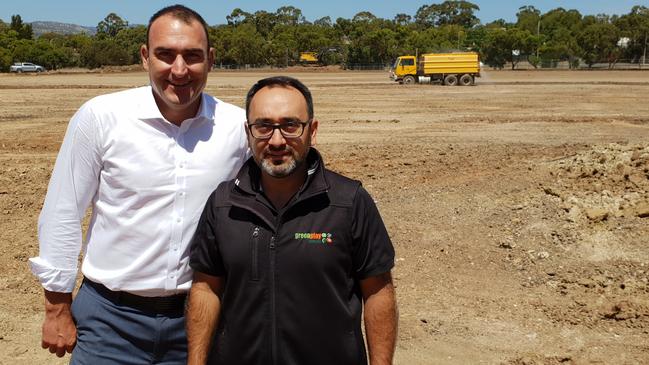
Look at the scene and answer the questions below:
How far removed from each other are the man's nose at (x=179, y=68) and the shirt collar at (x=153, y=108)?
0.17 metres

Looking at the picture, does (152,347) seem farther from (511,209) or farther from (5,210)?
(5,210)

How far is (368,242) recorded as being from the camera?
8.11 feet

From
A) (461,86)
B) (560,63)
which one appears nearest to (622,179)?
(461,86)

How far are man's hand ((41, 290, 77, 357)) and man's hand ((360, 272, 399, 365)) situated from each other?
1243 mm

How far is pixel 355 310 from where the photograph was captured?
2.55 meters

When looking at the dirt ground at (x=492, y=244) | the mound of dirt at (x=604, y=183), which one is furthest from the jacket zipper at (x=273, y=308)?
the mound of dirt at (x=604, y=183)

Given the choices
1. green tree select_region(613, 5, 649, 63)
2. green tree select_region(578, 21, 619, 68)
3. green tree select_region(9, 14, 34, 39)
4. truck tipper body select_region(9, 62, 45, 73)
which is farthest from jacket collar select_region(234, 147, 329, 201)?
green tree select_region(9, 14, 34, 39)

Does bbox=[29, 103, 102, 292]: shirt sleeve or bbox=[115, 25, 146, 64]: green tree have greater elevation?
bbox=[115, 25, 146, 64]: green tree

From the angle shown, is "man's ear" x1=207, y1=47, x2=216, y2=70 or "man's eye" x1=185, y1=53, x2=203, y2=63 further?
"man's ear" x1=207, y1=47, x2=216, y2=70

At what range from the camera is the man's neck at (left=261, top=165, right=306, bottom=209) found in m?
2.54

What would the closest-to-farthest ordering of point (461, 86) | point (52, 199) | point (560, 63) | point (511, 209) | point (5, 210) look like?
point (52, 199) → point (511, 209) → point (5, 210) → point (461, 86) → point (560, 63)

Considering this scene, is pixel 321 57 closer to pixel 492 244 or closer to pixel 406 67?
pixel 406 67

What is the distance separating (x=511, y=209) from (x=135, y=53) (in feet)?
279

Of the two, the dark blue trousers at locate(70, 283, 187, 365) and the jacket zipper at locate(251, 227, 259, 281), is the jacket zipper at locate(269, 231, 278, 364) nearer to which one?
the jacket zipper at locate(251, 227, 259, 281)
